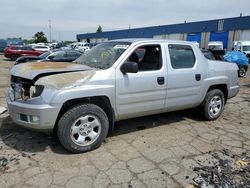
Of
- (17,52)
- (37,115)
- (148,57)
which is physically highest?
(148,57)

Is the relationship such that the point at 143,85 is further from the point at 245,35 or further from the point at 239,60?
the point at 245,35

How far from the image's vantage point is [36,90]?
3.59 m

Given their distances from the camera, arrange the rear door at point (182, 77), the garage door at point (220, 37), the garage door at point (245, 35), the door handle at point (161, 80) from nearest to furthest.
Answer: the door handle at point (161, 80), the rear door at point (182, 77), the garage door at point (245, 35), the garage door at point (220, 37)

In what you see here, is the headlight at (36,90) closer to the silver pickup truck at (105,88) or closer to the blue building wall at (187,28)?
the silver pickup truck at (105,88)

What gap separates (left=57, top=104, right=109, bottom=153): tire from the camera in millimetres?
3705

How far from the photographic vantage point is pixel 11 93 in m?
4.07

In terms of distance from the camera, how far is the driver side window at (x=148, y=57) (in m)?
4.57

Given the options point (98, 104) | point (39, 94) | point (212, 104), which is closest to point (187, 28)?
point (212, 104)

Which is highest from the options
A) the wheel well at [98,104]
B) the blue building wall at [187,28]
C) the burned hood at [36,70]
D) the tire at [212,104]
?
the blue building wall at [187,28]

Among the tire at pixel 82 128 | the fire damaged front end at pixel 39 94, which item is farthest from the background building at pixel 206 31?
the fire damaged front end at pixel 39 94

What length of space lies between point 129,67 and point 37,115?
1542 mm

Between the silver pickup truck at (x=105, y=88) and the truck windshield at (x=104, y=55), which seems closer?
the silver pickup truck at (x=105, y=88)

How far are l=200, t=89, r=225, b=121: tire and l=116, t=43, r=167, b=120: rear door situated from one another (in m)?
1.35

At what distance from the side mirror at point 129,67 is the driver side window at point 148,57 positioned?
1.76 ft
